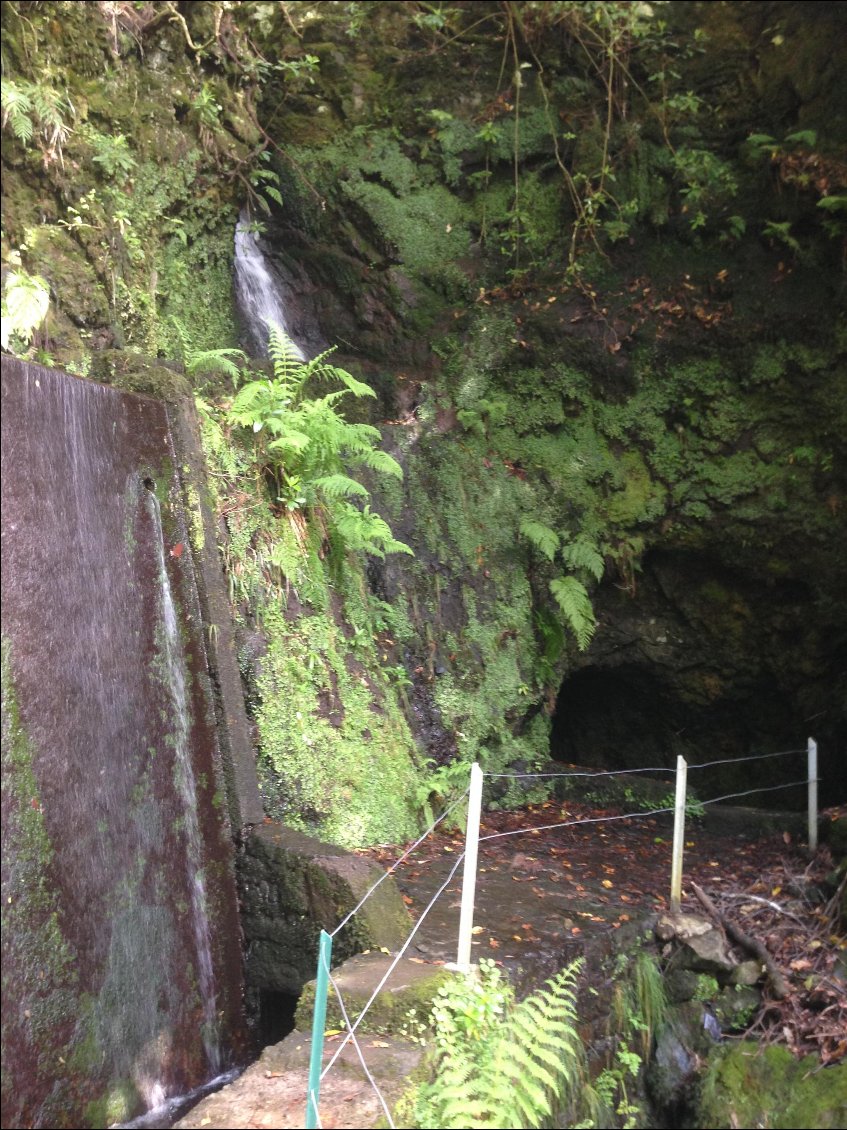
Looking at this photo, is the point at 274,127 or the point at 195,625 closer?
Answer: the point at 195,625

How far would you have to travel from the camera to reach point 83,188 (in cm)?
671

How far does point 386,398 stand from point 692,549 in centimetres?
384

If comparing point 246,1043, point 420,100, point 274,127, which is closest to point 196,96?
point 274,127

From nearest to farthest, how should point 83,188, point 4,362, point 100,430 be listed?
1. point 4,362
2. point 100,430
3. point 83,188

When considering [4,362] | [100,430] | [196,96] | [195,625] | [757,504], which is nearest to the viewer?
[4,362]

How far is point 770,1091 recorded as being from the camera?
4.97 m

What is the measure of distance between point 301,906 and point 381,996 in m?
1.04

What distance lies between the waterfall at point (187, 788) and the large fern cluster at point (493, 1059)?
1506 millimetres

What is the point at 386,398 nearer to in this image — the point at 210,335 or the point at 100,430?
the point at 210,335

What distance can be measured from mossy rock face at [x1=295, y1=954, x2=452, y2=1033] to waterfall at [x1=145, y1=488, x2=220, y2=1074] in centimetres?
83

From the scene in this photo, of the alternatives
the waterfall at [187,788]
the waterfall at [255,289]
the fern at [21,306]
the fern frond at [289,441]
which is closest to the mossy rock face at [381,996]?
the waterfall at [187,788]

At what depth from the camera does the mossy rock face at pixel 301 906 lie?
4.69 m

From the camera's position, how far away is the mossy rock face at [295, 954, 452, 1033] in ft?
12.9

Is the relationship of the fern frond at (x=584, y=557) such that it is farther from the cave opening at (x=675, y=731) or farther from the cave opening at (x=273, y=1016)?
the cave opening at (x=273, y=1016)
